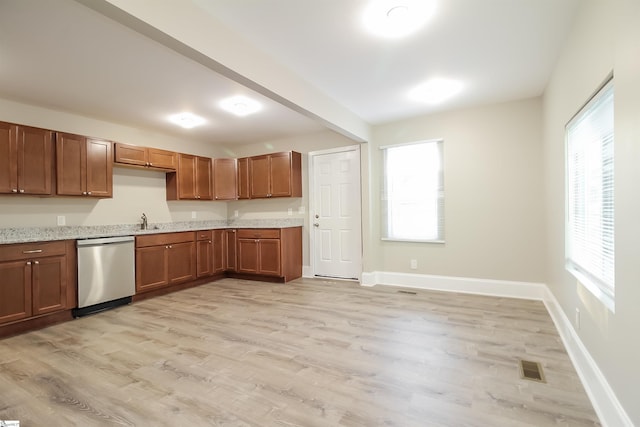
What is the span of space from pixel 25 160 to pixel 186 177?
209 centimetres

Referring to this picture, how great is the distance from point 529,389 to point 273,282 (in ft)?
12.7

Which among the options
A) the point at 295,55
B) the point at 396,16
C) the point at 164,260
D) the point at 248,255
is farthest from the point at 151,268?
the point at 396,16

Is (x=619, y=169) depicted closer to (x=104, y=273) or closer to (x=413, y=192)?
(x=413, y=192)

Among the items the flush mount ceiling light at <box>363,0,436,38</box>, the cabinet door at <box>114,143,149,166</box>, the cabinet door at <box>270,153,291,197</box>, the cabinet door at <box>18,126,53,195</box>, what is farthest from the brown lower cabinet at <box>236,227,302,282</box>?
the flush mount ceiling light at <box>363,0,436,38</box>

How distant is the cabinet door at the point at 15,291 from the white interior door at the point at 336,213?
3.70 metres

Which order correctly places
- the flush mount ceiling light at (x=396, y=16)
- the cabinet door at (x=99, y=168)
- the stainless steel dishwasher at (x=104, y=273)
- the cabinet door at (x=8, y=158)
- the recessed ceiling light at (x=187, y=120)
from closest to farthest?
the flush mount ceiling light at (x=396, y=16), the cabinet door at (x=8, y=158), the stainless steel dishwasher at (x=104, y=273), the cabinet door at (x=99, y=168), the recessed ceiling light at (x=187, y=120)

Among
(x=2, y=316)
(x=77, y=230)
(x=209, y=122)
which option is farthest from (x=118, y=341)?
(x=209, y=122)

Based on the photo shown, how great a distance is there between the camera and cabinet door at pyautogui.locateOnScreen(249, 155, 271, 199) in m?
5.48

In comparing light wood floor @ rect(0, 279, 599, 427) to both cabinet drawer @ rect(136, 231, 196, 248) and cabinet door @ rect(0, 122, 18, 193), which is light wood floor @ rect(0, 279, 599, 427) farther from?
cabinet door @ rect(0, 122, 18, 193)

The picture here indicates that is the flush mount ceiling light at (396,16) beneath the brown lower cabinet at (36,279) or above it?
above

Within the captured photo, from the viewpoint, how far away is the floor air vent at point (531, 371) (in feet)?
6.77

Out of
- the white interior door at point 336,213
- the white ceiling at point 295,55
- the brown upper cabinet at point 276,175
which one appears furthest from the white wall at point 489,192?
the brown upper cabinet at point 276,175

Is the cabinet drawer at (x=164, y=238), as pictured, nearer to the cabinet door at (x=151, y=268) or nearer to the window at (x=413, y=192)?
the cabinet door at (x=151, y=268)

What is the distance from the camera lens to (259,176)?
18.2 feet
